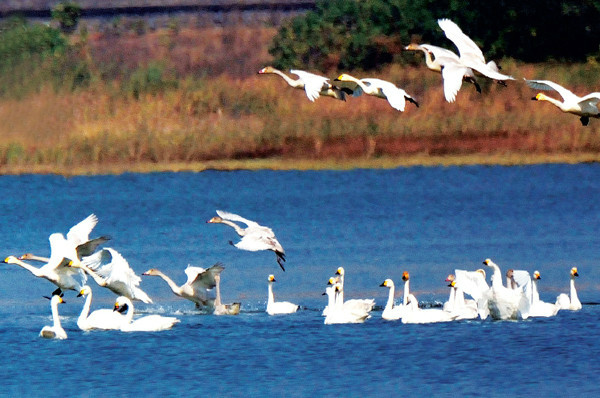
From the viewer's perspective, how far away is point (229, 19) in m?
51.9

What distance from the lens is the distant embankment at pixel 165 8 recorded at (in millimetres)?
52000

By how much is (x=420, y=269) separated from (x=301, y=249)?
114 inches

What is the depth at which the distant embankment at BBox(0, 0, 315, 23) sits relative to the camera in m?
52.0

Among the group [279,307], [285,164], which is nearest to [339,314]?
[279,307]

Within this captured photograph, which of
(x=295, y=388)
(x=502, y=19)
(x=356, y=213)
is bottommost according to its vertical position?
(x=295, y=388)

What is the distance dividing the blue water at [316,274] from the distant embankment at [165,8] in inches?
738

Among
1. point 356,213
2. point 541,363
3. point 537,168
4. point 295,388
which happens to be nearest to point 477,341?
point 541,363

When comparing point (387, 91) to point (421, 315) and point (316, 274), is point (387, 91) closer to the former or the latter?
point (421, 315)

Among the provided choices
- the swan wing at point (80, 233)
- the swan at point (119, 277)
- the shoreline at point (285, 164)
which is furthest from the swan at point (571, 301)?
the shoreline at point (285, 164)

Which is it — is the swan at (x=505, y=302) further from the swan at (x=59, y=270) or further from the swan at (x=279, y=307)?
the swan at (x=59, y=270)

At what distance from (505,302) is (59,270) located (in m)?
4.97

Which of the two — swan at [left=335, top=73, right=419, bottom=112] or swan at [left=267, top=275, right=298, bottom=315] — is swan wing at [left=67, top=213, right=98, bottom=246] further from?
swan at [left=335, top=73, right=419, bottom=112]

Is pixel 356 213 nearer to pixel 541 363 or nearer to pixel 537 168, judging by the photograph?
pixel 537 168

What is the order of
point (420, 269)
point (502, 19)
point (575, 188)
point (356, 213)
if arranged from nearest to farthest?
point (420, 269) → point (356, 213) → point (575, 188) → point (502, 19)
